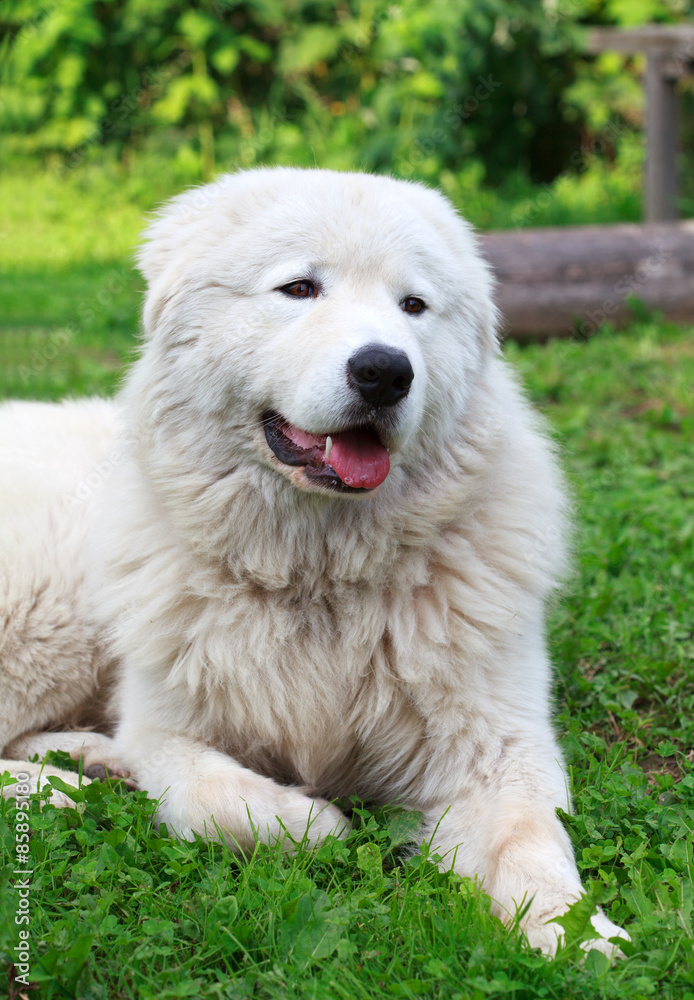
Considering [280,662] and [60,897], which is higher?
[280,662]

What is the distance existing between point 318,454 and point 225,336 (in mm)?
407

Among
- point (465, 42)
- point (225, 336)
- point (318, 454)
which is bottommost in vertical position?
point (318, 454)

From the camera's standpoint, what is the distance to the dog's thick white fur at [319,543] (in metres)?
2.46

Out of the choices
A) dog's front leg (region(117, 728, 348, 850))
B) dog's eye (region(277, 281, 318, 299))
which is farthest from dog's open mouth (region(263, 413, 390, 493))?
dog's front leg (region(117, 728, 348, 850))

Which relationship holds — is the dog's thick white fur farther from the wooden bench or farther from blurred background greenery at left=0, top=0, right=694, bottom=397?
the wooden bench

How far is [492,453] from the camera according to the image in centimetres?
276

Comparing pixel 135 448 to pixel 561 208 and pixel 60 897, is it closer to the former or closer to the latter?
pixel 60 897

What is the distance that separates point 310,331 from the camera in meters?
2.43

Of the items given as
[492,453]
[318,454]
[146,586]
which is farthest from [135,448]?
[492,453]

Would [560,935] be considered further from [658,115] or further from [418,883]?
[658,115]

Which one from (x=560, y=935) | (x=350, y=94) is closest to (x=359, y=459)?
(x=560, y=935)

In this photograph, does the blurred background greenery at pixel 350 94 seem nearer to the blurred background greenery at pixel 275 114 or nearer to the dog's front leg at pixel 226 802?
the blurred background greenery at pixel 275 114

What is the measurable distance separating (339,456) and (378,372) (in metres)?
0.26

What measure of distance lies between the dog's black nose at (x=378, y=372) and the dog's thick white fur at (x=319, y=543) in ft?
Answer: 0.09
